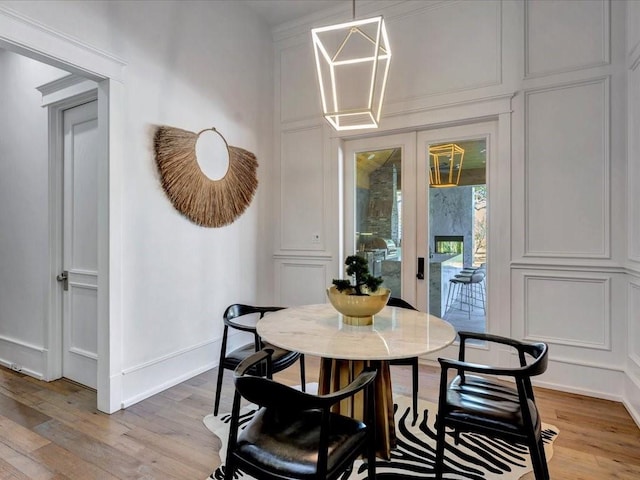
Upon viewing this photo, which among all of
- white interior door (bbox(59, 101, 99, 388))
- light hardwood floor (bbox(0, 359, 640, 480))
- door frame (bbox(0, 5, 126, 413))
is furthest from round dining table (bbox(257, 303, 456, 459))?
white interior door (bbox(59, 101, 99, 388))

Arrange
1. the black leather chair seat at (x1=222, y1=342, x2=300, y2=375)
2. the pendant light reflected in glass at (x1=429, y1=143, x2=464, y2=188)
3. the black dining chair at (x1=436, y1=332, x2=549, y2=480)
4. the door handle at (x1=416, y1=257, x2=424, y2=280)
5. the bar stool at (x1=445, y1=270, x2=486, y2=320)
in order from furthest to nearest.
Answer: the door handle at (x1=416, y1=257, x2=424, y2=280) → the pendant light reflected in glass at (x1=429, y1=143, x2=464, y2=188) → the bar stool at (x1=445, y1=270, x2=486, y2=320) → the black leather chair seat at (x1=222, y1=342, x2=300, y2=375) → the black dining chair at (x1=436, y1=332, x2=549, y2=480)

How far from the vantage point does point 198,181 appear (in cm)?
317

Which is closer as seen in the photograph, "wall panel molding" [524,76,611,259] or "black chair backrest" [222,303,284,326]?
"black chair backrest" [222,303,284,326]

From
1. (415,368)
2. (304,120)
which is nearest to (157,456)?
(415,368)

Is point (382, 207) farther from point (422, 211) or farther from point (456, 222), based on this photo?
point (456, 222)

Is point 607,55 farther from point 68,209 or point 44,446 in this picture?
point 44,446

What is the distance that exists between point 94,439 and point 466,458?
2.19m

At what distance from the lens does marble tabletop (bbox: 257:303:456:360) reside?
1.57m

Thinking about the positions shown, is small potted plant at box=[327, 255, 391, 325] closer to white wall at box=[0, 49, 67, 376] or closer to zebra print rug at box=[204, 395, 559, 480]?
zebra print rug at box=[204, 395, 559, 480]

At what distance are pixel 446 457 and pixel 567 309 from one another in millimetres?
1704

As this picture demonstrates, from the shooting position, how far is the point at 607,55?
274 cm

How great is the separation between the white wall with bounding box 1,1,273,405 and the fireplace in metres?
1.89

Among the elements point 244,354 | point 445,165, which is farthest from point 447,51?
point 244,354

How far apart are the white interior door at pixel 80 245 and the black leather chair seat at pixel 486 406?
107 inches
